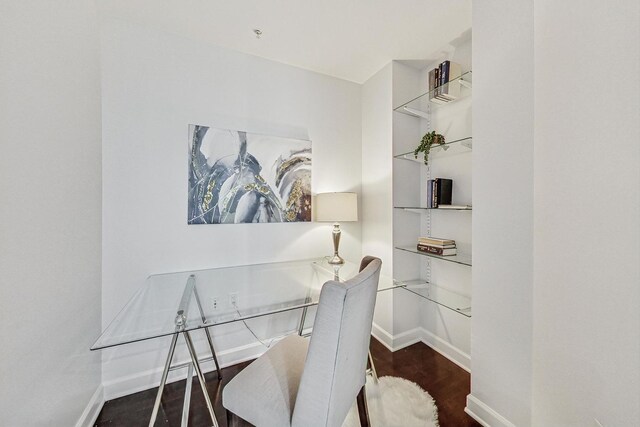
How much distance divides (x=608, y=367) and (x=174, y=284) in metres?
2.30

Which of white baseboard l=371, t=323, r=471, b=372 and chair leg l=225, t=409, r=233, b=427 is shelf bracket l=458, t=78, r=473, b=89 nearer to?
white baseboard l=371, t=323, r=471, b=372

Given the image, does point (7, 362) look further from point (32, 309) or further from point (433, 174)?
point (433, 174)

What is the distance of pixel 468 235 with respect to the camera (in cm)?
188

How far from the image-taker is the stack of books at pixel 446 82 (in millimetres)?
1865

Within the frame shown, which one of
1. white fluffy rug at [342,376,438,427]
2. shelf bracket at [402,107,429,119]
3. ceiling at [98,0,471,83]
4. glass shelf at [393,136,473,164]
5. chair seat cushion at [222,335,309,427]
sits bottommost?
white fluffy rug at [342,376,438,427]

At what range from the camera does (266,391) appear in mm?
993

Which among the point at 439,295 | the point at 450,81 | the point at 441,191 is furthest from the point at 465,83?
the point at 439,295

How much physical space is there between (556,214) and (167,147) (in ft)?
7.90

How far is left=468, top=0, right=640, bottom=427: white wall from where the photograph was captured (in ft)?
3.04

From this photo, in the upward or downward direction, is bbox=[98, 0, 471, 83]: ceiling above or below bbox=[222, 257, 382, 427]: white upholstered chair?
above

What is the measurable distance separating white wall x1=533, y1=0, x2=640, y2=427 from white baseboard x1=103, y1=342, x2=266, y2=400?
193 centimetres

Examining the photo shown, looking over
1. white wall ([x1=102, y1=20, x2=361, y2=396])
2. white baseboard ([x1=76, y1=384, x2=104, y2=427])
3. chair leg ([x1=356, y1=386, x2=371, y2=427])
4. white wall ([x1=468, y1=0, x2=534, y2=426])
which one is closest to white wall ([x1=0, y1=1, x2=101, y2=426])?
white baseboard ([x1=76, y1=384, x2=104, y2=427])

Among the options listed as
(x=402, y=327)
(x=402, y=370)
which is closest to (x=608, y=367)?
(x=402, y=370)

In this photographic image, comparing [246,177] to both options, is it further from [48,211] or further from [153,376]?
[153,376]
